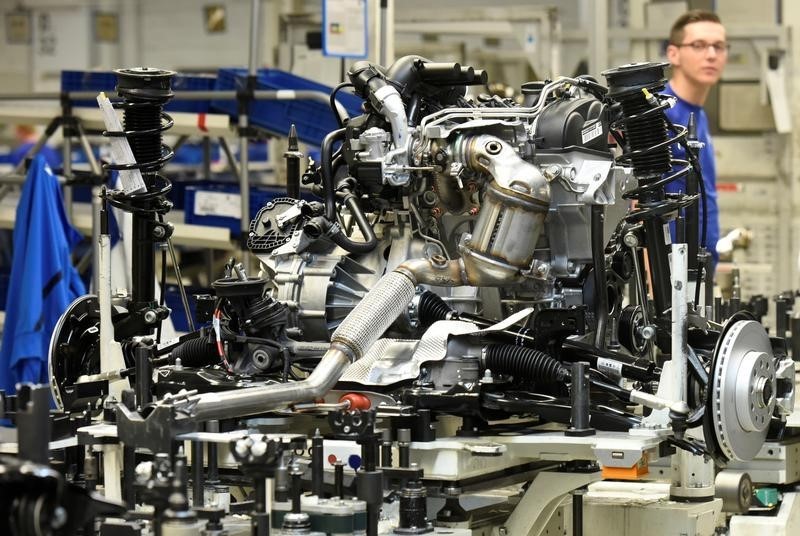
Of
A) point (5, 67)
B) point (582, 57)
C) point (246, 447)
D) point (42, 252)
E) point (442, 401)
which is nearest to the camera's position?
point (246, 447)

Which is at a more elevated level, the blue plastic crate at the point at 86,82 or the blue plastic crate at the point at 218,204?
the blue plastic crate at the point at 86,82

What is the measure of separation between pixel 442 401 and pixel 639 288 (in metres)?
0.98

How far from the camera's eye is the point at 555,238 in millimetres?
4828

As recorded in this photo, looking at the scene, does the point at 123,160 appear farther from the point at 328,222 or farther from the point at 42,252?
the point at 42,252

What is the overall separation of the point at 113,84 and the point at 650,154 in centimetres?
491

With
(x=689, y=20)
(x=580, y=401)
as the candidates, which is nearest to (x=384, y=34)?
(x=689, y=20)

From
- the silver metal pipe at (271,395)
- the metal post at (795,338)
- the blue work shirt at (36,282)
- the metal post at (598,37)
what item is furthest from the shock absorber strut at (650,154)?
the metal post at (598,37)

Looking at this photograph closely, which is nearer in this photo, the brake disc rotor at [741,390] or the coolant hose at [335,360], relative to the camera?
the coolant hose at [335,360]

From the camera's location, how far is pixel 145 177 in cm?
505

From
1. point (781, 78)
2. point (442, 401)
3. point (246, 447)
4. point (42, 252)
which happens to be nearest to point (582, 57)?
point (781, 78)

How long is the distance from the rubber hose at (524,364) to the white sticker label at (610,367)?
0.45 ft

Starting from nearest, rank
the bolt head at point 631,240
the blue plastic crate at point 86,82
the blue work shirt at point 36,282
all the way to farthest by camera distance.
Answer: the bolt head at point 631,240 → the blue work shirt at point 36,282 → the blue plastic crate at point 86,82

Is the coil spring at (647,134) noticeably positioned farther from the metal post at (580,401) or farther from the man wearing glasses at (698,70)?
the man wearing glasses at (698,70)

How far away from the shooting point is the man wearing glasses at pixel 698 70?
750cm
